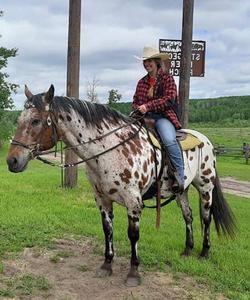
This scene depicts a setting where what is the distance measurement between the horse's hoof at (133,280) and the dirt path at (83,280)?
62 millimetres

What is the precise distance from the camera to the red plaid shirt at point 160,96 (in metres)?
5.60

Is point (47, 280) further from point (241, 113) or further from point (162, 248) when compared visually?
point (241, 113)

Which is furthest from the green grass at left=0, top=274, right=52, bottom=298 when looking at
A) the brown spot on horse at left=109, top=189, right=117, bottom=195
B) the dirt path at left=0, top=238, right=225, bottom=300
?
the brown spot on horse at left=109, top=189, right=117, bottom=195

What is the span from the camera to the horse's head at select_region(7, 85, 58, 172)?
15.4 ft

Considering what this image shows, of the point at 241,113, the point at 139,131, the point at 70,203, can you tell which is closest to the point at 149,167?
the point at 139,131

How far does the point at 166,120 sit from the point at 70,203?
514 centimetres

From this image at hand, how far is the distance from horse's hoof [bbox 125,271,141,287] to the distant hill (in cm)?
10853

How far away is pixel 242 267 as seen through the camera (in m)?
5.93

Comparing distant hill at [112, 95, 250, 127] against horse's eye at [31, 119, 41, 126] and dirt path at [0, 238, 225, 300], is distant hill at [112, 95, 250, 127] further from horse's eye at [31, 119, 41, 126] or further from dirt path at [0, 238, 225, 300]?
horse's eye at [31, 119, 41, 126]

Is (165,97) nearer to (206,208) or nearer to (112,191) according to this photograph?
(112,191)

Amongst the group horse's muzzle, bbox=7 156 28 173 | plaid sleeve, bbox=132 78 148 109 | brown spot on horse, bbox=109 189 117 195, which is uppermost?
plaid sleeve, bbox=132 78 148 109

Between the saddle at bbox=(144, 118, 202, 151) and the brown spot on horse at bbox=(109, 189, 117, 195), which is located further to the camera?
the saddle at bbox=(144, 118, 202, 151)

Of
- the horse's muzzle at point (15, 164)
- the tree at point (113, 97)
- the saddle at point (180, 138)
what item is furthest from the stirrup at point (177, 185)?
the tree at point (113, 97)

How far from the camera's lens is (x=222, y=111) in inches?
4889
